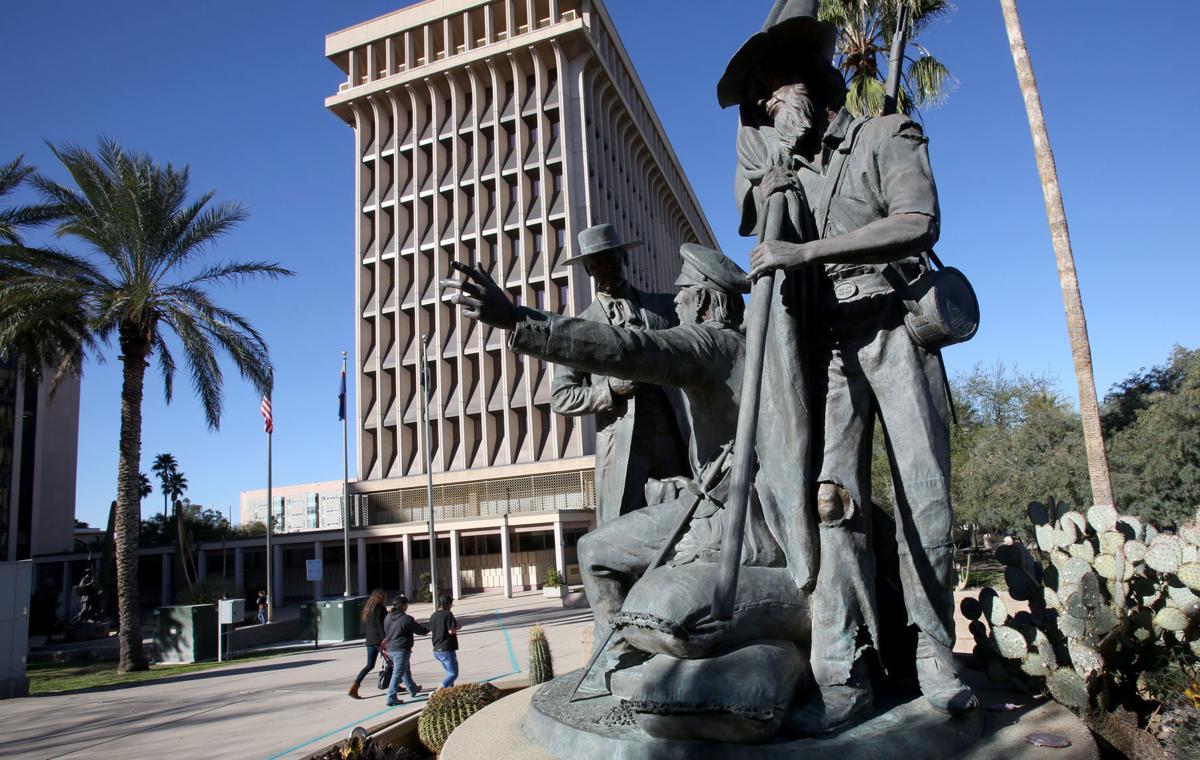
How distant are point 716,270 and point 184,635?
2115 cm

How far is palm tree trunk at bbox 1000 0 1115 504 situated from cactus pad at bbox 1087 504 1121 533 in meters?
9.10

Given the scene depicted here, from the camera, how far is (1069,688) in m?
3.33

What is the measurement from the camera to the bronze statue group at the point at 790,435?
2.80 m

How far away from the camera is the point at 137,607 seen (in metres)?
18.9

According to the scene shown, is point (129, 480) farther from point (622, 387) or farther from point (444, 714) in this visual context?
point (622, 387)

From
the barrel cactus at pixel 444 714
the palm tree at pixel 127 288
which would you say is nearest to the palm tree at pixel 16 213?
the palm tree at pixel 127 288

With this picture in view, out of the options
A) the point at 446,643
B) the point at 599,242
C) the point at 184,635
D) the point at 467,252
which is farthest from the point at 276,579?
the point at 599,242

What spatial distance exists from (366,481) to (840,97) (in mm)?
43725

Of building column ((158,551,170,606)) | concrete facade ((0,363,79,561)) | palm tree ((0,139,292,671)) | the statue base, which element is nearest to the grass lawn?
palm tree ((0,139,292,671))

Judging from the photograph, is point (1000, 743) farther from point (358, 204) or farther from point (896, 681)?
point (358, 204)

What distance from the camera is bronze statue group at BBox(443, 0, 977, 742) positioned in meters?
2.80

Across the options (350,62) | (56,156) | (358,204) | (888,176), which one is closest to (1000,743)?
(888,176)

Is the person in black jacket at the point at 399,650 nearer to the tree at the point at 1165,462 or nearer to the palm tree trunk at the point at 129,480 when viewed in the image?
the palm tree trunk at the point at 129,480

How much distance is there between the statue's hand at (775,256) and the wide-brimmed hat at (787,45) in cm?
123
